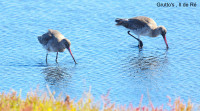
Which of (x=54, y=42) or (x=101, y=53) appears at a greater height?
(x=54, y=42)

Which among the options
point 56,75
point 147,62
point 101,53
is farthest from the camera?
point 101,53

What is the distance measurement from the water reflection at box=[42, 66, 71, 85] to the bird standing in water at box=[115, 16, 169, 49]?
371 cm

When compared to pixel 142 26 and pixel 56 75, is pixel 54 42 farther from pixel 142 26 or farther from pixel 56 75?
pixel 142 26

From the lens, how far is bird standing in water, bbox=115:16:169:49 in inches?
595

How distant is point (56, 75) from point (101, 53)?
6.92ft

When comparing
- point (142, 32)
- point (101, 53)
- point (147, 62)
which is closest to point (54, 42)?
point (101, 53)

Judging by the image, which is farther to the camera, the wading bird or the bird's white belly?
the bird's white belly

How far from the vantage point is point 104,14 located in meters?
17.0

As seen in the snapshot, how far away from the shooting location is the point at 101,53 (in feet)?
44.9

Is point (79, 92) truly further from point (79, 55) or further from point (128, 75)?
point (79, 55)

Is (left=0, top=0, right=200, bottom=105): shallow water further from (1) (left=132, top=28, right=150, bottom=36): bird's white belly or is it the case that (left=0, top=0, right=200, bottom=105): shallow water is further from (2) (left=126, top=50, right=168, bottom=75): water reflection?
(1) (left=132, top=28, right=150, bottom=36): bird's white belly

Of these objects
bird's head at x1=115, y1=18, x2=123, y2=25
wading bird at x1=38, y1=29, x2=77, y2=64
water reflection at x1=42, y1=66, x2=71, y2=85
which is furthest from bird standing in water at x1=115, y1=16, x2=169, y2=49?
water reflection at x1=42, y1=66, x2=71, y2=85

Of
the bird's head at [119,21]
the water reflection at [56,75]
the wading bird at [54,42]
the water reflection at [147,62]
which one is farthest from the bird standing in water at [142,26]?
the water reflection at [56,75]

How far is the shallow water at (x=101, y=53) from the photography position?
11062mm
